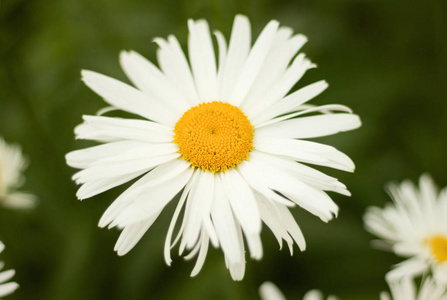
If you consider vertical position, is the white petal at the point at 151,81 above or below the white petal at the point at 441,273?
above

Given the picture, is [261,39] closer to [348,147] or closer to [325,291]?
[348,147]

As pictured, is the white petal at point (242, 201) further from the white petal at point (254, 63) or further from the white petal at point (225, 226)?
the white petal at point (254, 63)

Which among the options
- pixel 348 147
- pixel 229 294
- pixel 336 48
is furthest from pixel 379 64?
pixel 229 294

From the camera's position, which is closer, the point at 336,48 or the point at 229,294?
the point at 229,294

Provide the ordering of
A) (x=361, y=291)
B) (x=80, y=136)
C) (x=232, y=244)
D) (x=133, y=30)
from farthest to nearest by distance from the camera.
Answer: (x=133, y=30)
(x=361, y=291)
(x=80, y=136)
(x=232, y=244)

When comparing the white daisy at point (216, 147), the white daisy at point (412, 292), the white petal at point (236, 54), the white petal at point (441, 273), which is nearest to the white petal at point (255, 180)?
the white daisy at point (216, 147)

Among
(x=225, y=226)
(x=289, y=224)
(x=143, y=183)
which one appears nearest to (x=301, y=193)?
(x=289, y=224)

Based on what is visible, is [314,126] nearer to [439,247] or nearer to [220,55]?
[220,55]
